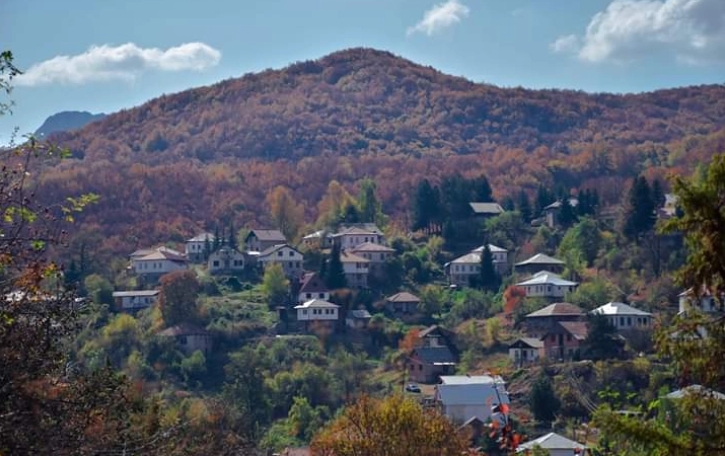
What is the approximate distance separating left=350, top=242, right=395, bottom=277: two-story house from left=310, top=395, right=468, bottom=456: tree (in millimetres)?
41483

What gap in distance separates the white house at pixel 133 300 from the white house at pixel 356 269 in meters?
9.43

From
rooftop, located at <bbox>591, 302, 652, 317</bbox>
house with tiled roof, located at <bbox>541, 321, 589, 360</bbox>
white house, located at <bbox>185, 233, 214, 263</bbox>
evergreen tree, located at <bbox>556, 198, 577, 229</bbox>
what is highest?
evergreen tree, located at <bbox>556, 198, 577, 229</bbox>

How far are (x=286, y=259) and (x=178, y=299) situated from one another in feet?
32.2

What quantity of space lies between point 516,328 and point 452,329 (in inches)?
113

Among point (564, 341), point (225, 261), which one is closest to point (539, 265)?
point (564, 341)

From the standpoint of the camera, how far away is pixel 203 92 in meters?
168

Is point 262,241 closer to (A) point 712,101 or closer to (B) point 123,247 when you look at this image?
(B) point 123,247

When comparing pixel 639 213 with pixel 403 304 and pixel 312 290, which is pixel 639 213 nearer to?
pixel 403 304

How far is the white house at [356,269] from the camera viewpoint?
6869 cm

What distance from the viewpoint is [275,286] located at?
6556 cm

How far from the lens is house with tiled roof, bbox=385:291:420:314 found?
211 feet

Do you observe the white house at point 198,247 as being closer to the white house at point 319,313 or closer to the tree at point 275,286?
the tree at point 275,286

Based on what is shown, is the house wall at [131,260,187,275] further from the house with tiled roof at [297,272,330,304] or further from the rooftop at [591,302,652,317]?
the rooftop at [591,302,652,317]

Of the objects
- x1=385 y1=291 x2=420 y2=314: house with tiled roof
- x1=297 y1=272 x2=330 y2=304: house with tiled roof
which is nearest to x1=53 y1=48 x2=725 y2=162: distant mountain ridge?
x1=297 y1=272 x2=330 y2=304: house with tiled roof
